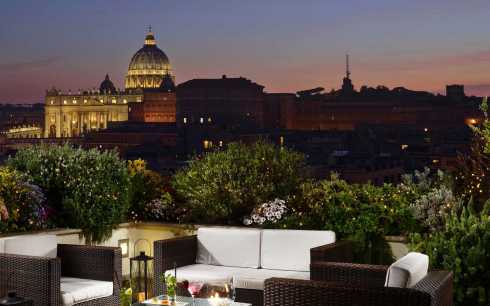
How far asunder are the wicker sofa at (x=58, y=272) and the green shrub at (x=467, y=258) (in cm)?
188

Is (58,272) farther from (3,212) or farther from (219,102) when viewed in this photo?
(219,102)

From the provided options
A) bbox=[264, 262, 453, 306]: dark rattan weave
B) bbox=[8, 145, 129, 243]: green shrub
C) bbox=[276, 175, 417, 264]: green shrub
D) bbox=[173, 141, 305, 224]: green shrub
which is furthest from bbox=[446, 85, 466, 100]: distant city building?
bbox=[264, 262, 453, 306]: dark rattan weave

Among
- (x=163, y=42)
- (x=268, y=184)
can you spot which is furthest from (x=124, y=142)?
(x=268, y=184)

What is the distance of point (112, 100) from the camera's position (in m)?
129

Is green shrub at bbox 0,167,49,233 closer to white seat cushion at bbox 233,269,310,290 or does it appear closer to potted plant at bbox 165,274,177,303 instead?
white seat cushion at bbox 233,269,310,290

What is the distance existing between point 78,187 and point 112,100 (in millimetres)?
123648

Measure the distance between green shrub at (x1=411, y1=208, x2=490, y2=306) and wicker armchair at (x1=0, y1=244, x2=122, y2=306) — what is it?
1.86 metres

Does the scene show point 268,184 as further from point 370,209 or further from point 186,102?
point 186,102

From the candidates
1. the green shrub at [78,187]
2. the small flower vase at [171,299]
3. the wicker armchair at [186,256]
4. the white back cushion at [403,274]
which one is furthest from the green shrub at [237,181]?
the white back cushion at [403,274]

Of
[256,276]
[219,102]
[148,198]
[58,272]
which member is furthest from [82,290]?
[219,102]

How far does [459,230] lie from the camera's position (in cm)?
525

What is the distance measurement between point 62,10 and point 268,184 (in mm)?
14565

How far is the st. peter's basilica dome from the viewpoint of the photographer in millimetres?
129500

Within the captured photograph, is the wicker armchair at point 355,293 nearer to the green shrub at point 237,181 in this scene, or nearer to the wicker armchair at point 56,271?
the wicker armchair at point 56,271
